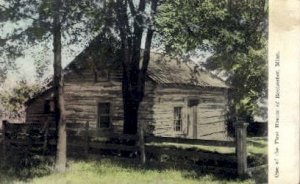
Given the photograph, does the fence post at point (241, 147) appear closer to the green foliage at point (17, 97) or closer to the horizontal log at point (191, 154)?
the horizontal log at point (191, 154)

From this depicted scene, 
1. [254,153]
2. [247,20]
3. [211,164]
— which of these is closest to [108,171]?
[211,164]

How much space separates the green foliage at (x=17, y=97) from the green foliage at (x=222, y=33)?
1718mm

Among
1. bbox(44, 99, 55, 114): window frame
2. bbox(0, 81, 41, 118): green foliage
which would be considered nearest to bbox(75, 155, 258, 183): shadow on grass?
bbox(44, 99, 55, 114): window frame

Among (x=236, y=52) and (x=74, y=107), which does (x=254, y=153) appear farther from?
(x=74, y=107)

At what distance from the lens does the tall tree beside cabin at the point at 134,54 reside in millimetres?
4289

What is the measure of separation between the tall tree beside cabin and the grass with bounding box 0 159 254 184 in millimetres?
429

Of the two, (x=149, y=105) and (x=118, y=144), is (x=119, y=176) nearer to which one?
(x=118, y=144)

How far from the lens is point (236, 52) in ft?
13.3

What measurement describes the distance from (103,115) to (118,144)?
0.45 metres

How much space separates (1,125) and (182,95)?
2.41 meters

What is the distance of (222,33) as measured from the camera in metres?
4.06

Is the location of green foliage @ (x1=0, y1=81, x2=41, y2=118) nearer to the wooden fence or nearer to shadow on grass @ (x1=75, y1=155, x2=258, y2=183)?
the wooden fence

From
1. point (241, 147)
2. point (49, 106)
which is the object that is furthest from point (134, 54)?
point (241, 147)

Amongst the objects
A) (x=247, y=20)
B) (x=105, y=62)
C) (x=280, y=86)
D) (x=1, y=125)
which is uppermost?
(x=247, y=20)
